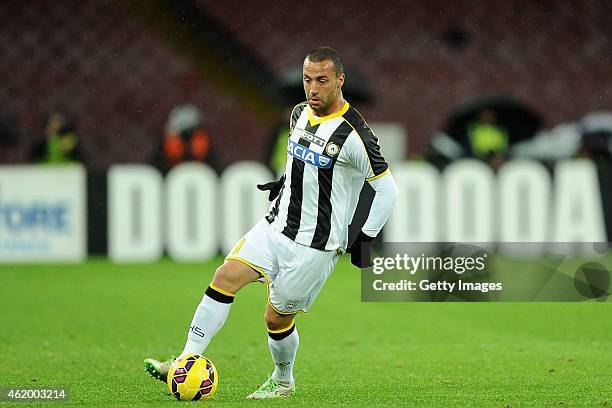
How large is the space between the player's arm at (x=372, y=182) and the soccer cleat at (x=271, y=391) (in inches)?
29.6

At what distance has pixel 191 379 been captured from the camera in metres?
5.50

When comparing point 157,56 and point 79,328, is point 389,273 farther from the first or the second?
point 157,56

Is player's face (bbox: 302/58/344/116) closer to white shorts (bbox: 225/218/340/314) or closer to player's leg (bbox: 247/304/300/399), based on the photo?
white shorts (bbox: 225/218/340/314)

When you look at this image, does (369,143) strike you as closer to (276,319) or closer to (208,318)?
(276,319)

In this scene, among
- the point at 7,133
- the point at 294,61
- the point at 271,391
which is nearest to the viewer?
the point at 271,391

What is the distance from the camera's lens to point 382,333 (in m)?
8.56

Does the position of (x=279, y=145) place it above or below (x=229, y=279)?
above

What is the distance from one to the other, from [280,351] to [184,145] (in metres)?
9.14

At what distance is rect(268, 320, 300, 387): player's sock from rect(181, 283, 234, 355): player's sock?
334 mm

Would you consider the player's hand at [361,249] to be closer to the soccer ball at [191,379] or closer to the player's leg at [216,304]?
the player's leg at [216,304]

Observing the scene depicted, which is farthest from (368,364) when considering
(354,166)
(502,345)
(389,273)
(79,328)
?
(389,273)

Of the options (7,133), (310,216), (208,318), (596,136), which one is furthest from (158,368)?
(7,133)

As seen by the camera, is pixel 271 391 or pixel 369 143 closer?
pixel 369 143

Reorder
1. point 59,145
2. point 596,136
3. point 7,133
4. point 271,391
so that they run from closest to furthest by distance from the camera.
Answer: point 271,391, point 59,145, point 596,136, point 7,133
